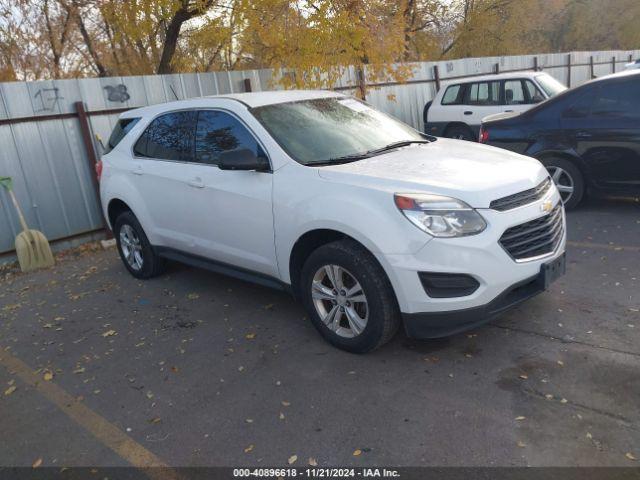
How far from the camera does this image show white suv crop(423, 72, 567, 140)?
34.9 ft

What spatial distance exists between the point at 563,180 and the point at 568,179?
0.22 feet

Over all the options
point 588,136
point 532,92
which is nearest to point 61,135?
A: point 588,136

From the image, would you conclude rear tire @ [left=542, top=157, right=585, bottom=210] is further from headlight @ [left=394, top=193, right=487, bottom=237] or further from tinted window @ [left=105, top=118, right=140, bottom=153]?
tinted window @ [left=105, top=118, right=140, bottom=153]

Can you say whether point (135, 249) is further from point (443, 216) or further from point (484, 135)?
point (484, 135)

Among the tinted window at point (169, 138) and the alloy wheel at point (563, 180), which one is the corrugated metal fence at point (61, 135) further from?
the alloy wheel at point (563, 180)

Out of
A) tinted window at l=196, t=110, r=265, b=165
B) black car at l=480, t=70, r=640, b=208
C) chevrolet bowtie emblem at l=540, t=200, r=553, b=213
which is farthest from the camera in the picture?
black car at l=480, t=70, r=640, b=208

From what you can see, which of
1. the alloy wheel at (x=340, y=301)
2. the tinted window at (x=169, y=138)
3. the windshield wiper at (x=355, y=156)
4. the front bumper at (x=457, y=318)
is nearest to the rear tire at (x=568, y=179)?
the windshield wiper at (x=355, y=156)

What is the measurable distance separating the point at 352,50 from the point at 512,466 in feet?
24.4

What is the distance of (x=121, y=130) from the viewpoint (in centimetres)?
603

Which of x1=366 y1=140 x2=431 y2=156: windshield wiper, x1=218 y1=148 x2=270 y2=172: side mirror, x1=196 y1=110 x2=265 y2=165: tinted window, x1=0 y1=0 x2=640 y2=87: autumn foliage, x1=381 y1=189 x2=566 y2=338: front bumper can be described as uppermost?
x1=0 y1=0 x2=640 y2=87: autumn foliage

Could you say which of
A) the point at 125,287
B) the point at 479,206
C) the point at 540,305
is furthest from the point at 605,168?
the point at 125,287

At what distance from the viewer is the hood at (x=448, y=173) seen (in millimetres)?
3408

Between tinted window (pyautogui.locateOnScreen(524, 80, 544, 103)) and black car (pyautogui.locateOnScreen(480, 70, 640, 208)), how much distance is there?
11.9ft

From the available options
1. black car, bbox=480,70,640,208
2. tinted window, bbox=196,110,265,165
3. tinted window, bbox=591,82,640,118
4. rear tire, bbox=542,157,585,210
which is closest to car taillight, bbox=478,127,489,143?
black car, bbox=480,70,640,208
